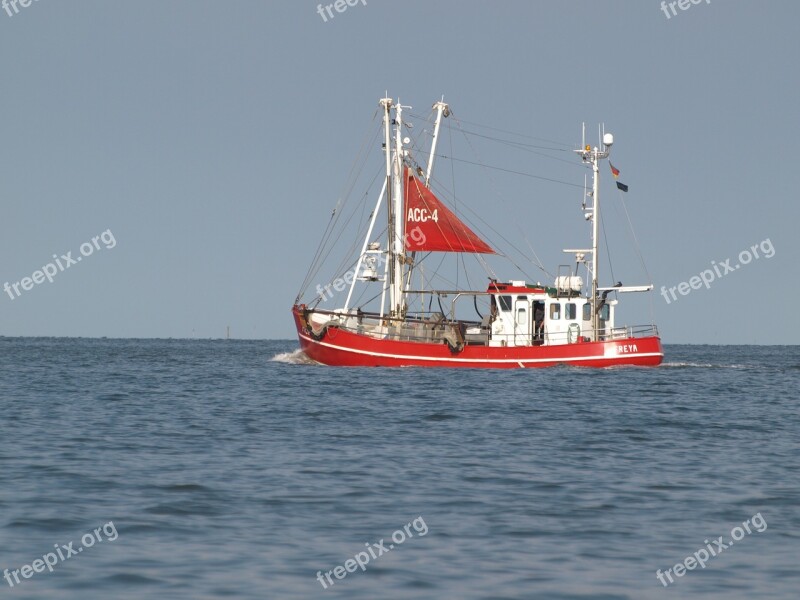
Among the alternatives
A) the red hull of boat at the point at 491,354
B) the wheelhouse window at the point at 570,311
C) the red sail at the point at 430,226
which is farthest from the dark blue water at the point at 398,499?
the red sail at the point at 430,226

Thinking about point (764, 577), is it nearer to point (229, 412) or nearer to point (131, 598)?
point (131, 598)

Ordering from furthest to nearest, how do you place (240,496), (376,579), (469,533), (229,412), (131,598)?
1. (229,412)
2. (240,496)
3. (469,533)
4. (376,579)
5. (131,598)

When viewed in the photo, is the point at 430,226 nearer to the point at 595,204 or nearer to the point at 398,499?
the point at 595,204

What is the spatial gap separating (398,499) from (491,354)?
3542cm

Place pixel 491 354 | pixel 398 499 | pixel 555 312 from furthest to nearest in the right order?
1. pixel 555 312
2. pixel 491 354
3. pixel 398 499

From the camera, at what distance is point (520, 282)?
52.2 metres

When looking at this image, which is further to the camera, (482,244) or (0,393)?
(482,244)

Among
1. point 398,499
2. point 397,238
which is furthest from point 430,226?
point 398,499

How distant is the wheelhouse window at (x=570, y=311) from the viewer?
2039 inches

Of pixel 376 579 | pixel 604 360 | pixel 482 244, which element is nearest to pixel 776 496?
pixel 376 579

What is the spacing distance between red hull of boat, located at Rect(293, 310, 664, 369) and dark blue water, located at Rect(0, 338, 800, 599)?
19.3 meters

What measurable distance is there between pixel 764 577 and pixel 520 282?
133 feet

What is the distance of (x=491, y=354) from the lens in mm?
50812

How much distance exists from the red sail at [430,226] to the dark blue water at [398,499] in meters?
24.6
